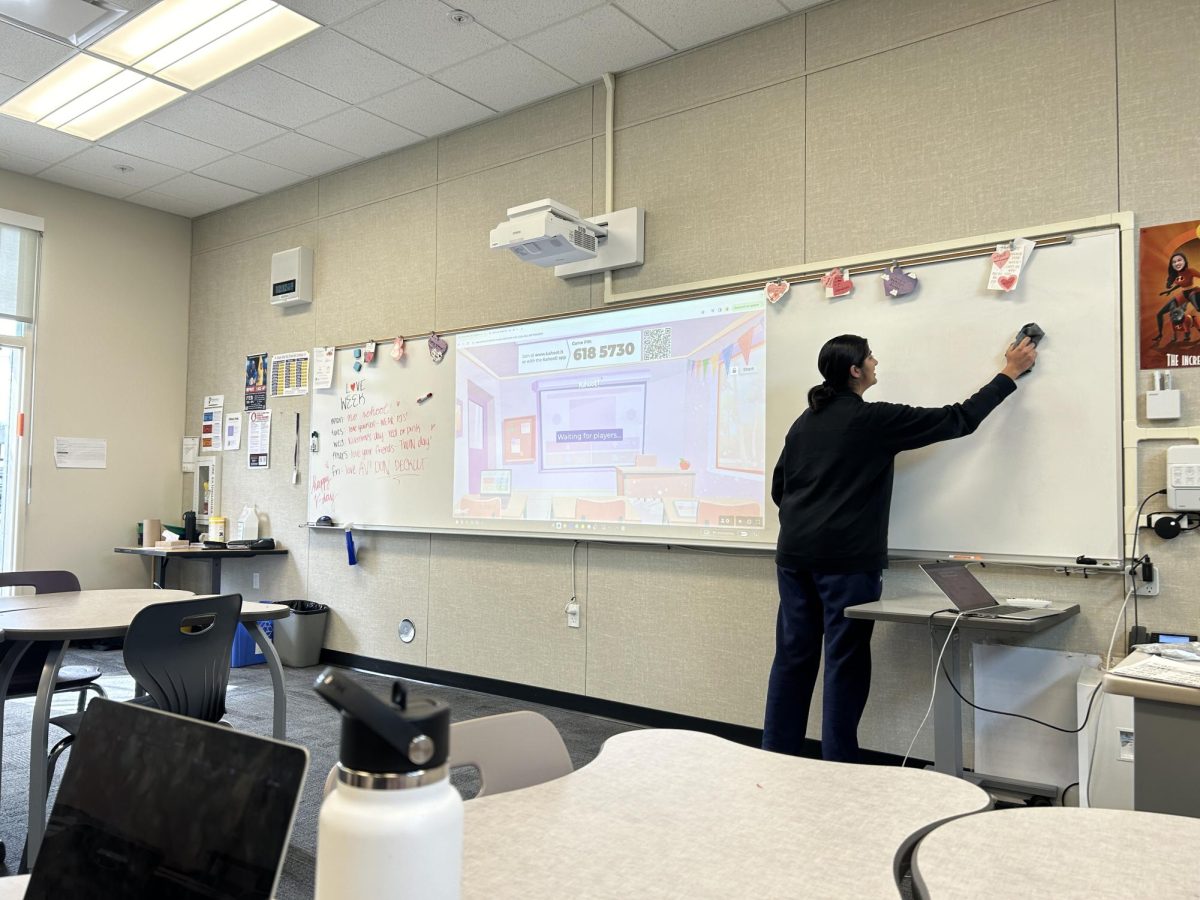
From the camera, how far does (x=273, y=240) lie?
5789 millimetres

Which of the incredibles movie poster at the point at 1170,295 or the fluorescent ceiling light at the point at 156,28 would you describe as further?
the fluorescent ceiling light at the point at 156,28

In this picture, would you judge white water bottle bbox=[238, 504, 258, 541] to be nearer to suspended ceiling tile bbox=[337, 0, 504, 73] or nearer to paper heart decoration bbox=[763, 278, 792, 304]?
suspended ceiling tile bbox=[337, 0, 504, 73]

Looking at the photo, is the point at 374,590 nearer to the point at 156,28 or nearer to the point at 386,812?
the point at 156,28

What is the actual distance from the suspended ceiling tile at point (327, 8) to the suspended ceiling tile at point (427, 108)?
0.62m

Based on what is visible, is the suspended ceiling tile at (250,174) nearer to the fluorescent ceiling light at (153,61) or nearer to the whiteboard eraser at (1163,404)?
the fluorescent ceiling light at (153,61)

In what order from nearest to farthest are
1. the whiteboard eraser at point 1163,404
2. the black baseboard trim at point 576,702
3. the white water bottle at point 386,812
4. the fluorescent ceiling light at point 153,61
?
the white water bottle at point 386,812, the whiteboard eraser at point 1163,404, the black baseboard trim at point 576,702, the fluorescent ceiling light at point 153,61

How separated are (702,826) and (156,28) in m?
4.21

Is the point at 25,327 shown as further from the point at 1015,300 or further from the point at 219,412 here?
the point at 1015,300

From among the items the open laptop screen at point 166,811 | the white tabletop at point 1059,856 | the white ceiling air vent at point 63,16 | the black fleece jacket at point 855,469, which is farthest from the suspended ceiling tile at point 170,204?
the white tabletop at point 1059,856

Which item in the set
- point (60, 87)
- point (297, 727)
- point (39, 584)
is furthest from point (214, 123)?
point (297, 727)

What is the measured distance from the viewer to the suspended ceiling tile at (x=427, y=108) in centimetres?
430

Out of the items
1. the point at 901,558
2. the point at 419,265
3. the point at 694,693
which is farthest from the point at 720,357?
the point at 419,265

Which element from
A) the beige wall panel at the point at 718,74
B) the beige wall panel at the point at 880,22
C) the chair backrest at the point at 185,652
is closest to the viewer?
the chair backrest at the point at 185,652

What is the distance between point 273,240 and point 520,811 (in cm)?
548
